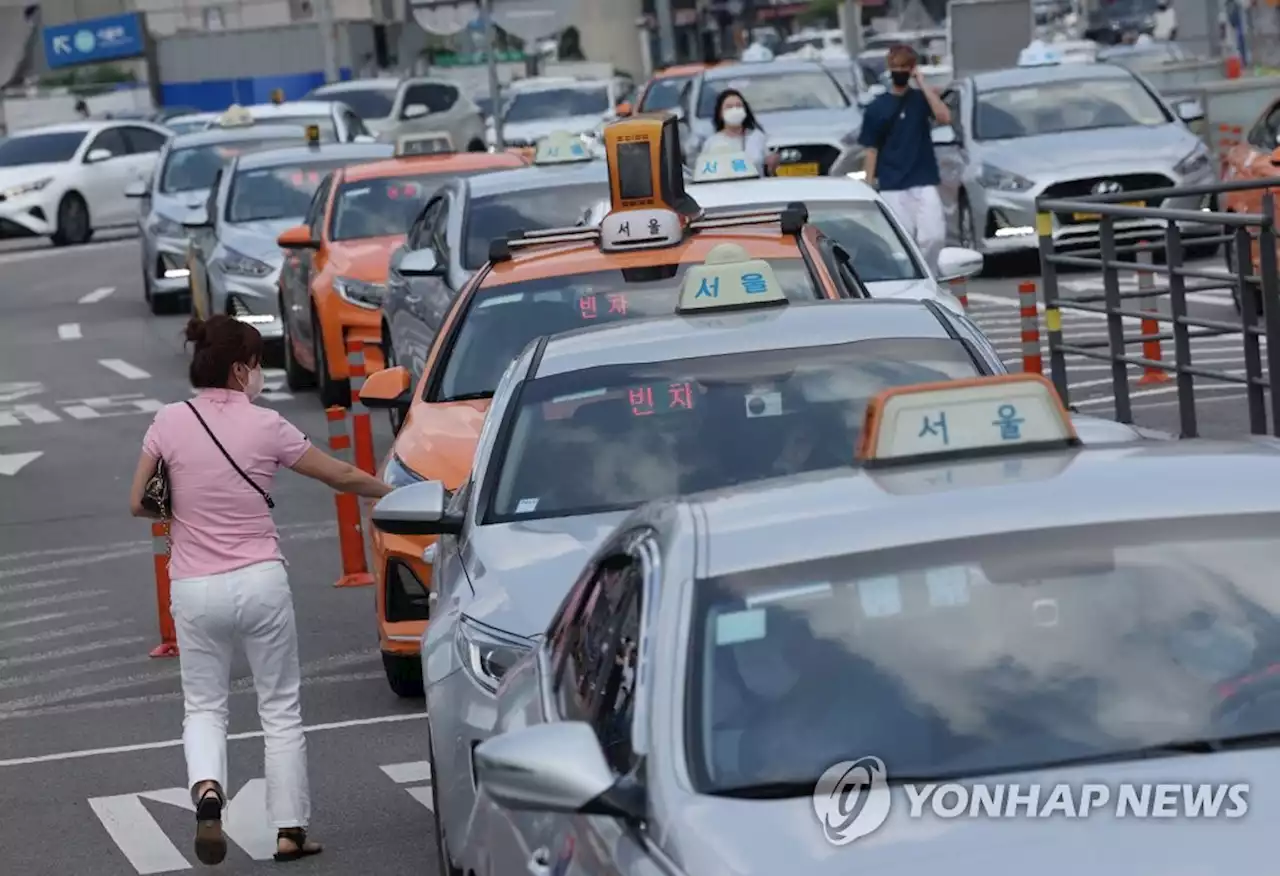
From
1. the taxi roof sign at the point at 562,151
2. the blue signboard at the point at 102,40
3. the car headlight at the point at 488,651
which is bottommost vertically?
the blue signboard at the point at 102,40

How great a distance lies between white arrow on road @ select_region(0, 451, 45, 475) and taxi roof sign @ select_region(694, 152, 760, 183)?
473 centimetres

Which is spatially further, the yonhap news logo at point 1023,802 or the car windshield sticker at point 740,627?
the car windshield sticker at point 740,627

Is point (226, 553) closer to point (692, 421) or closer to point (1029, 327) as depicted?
point (692, 421)

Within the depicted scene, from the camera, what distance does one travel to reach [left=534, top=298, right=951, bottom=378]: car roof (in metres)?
8.05

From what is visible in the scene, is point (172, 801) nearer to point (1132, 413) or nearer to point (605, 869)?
point (605, 869)

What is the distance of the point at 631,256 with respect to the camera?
11.3 metres

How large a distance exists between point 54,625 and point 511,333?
297 centimetres

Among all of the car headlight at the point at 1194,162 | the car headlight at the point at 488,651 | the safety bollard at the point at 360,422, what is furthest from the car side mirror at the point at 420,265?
the car headlight at the point at 1194,162

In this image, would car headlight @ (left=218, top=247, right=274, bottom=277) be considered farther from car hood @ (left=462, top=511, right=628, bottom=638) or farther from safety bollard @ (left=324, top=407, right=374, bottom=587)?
car hood @ (left=462, top=511, right=628, bottom=638)

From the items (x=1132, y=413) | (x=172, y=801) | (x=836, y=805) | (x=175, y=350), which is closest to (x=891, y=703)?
(x=836, y=805)

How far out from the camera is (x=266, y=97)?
78.5 metres

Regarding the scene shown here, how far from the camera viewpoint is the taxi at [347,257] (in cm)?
1947

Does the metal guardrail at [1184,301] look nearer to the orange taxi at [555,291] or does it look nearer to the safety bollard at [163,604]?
the orange taxi at [555,291]

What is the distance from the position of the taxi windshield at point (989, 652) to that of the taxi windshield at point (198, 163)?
24.3 metres
